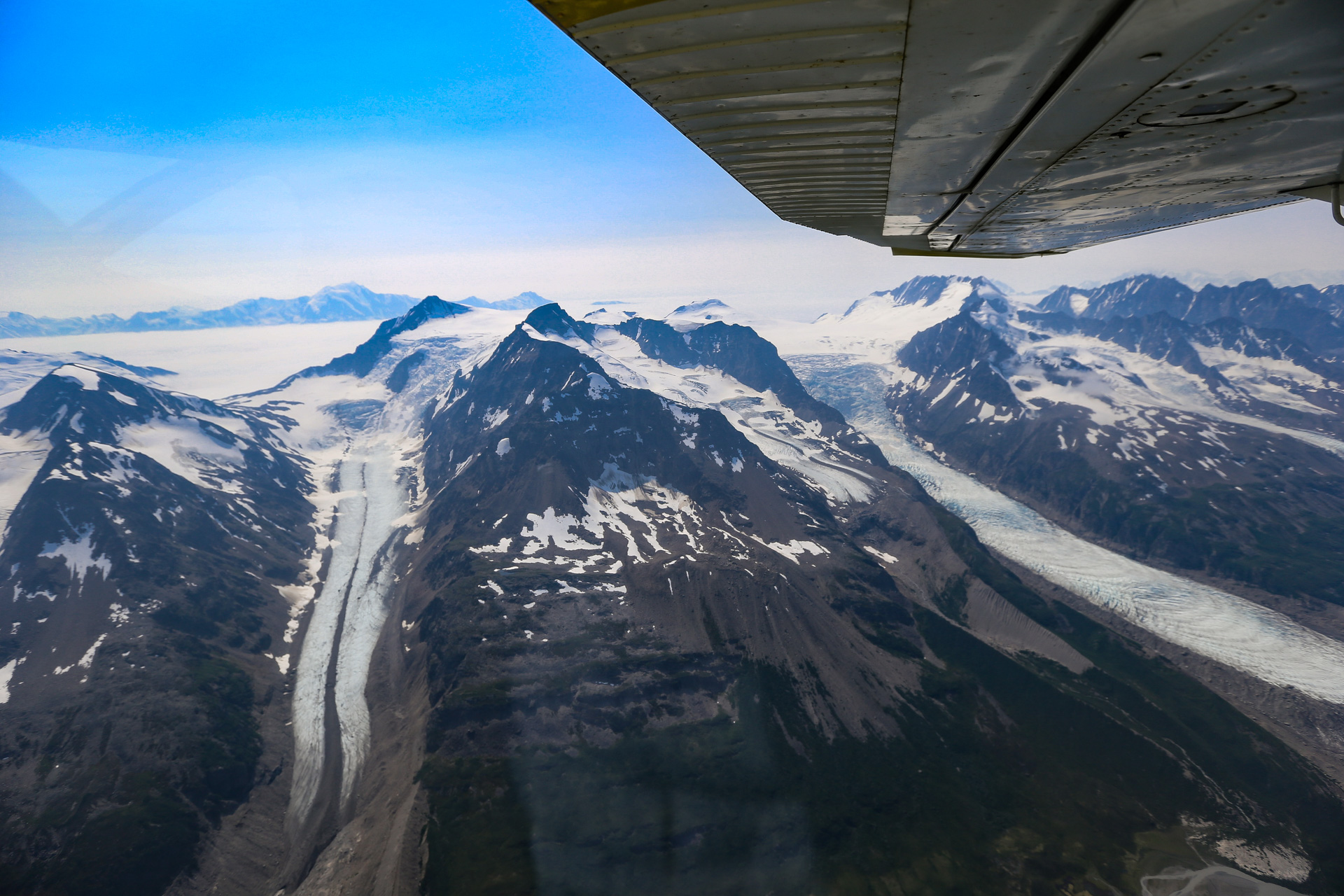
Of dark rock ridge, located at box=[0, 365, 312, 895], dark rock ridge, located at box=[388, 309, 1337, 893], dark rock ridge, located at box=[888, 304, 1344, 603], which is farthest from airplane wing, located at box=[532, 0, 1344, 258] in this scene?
dark rock ridge, located at box=[888, 304, 1344, 603]

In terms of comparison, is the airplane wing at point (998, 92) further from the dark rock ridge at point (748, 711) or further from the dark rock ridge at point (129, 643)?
the dark rock ridge at point (129, 643)

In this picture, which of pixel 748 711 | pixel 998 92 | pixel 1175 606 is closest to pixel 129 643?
pixel 748 711

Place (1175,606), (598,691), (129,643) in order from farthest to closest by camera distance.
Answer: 1. (1175,606)
2. (129,643)
3. (598,691)

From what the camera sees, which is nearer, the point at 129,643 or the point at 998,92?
the point at 998,92

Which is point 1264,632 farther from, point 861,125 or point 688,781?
point 861,125

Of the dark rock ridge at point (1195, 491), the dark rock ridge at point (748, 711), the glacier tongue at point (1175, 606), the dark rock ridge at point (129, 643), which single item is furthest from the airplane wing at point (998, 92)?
the dark rock ridge at point (1195, 491)

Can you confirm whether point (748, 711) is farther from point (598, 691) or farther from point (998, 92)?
point (998, 92)

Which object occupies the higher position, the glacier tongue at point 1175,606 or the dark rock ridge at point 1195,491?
the dark rock ridge at point 1195,491

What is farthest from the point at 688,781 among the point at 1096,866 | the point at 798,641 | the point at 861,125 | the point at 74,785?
the point at 861,125
